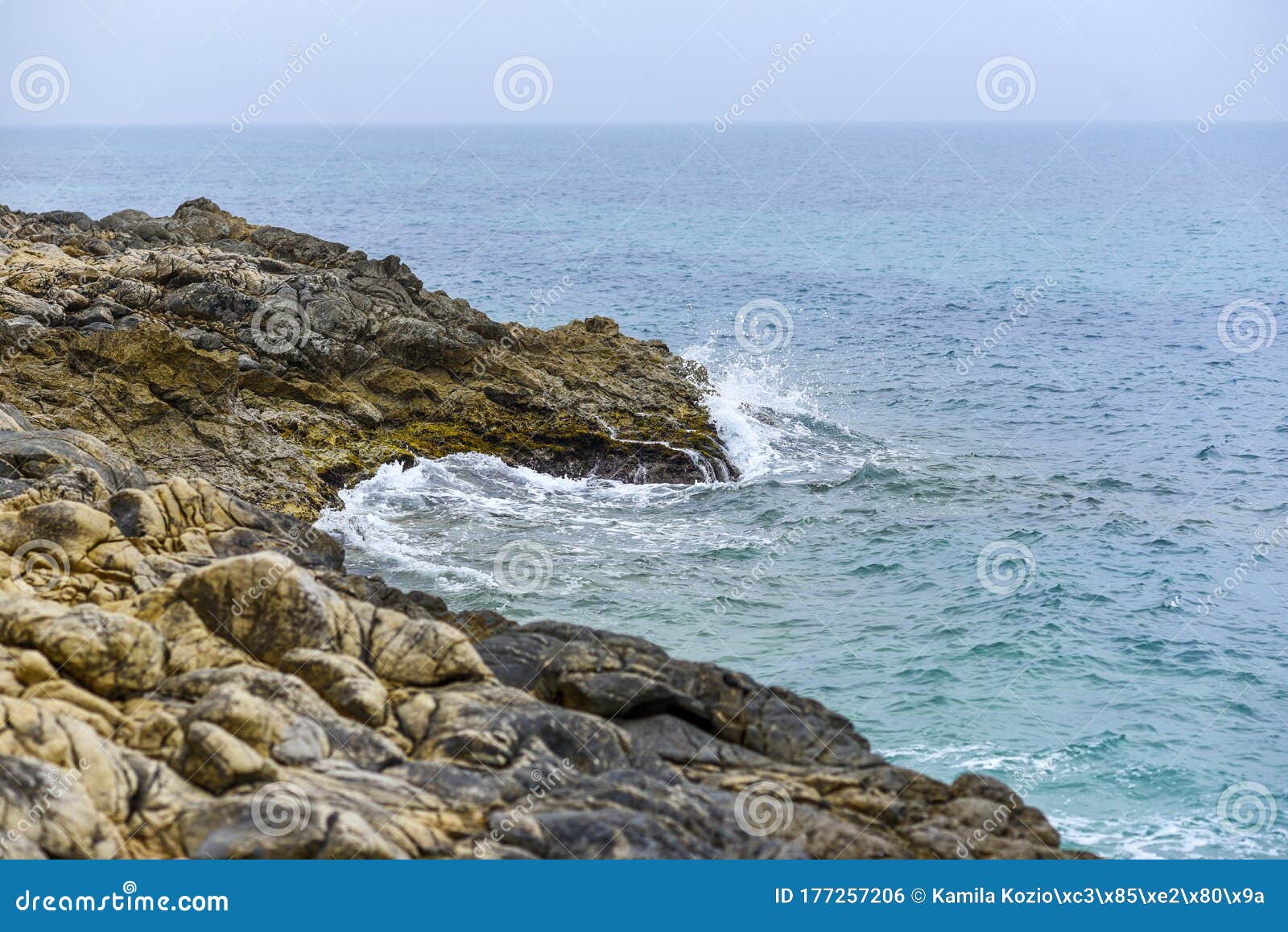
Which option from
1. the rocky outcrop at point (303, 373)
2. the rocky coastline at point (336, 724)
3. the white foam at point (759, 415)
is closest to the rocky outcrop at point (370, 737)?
the rocky coastline at point (336, 724)

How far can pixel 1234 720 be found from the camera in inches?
728

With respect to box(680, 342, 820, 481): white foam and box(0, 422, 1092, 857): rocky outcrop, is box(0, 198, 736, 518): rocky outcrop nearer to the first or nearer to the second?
box(680, 342, 820, 481): white foam

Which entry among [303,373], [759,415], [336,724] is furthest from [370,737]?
[759,415]

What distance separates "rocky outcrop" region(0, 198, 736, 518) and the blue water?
1241mm

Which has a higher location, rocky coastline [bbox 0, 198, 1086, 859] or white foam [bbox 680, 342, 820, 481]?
white foam [bbox 680, 342, 820, 481]

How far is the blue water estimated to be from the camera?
18.1 m

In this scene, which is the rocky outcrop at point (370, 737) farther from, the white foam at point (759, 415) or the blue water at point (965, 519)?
the white foam at point (759, 415)

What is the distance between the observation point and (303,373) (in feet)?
93.5

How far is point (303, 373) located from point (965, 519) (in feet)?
54.2

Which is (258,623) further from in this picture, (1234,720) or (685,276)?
(685,276)

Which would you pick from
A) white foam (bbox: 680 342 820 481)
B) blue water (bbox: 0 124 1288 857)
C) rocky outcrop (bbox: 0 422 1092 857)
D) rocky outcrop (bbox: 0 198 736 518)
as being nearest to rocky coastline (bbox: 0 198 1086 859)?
rocky outcrop (bbox: 0 422 1092 857)

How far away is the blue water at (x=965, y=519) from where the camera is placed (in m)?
18.1

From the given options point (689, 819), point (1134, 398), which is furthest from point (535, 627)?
point (1134, 398)

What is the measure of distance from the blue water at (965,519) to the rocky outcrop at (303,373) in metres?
1.24
